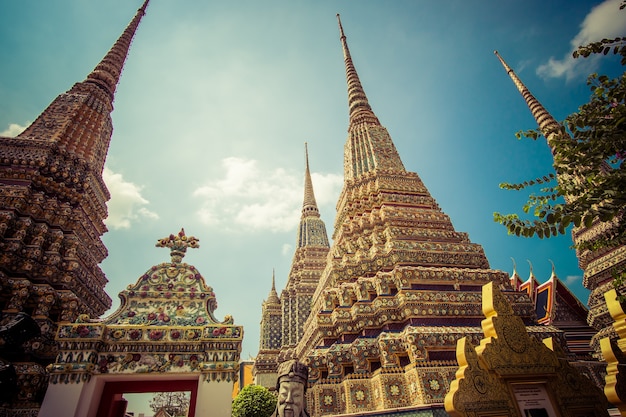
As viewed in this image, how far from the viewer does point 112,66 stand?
44.2ft

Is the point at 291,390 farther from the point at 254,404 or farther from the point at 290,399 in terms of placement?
the point at 254,404

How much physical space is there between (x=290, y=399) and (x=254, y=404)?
32.4 feet

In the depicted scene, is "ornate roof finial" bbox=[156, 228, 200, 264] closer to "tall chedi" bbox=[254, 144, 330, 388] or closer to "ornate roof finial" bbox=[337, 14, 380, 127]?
"ornate roof finial" bbox=[337, 14, 380, 127]

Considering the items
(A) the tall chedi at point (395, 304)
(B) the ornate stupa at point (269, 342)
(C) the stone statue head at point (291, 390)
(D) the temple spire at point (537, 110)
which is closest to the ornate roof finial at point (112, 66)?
(A) the tall chedi at point (395, 304)

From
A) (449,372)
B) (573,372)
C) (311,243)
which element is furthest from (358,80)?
(573,372)

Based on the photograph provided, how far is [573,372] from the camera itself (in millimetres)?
5020

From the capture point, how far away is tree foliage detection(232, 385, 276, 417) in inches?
534

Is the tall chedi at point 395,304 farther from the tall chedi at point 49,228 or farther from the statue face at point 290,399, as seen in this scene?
the tall chedi at point 49,228

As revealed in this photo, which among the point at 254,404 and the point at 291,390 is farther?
the point at 254,404

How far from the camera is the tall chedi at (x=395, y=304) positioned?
751cm

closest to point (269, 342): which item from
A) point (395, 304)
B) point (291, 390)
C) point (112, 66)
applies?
point (395, 304)

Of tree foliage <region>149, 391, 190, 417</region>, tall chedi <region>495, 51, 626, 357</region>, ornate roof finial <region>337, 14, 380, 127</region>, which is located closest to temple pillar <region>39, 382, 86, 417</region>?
tree foliage <region>149, 391, 190, 417</region>

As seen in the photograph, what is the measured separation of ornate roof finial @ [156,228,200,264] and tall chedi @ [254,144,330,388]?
1464 cm

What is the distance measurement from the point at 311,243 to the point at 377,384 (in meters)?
18.3
